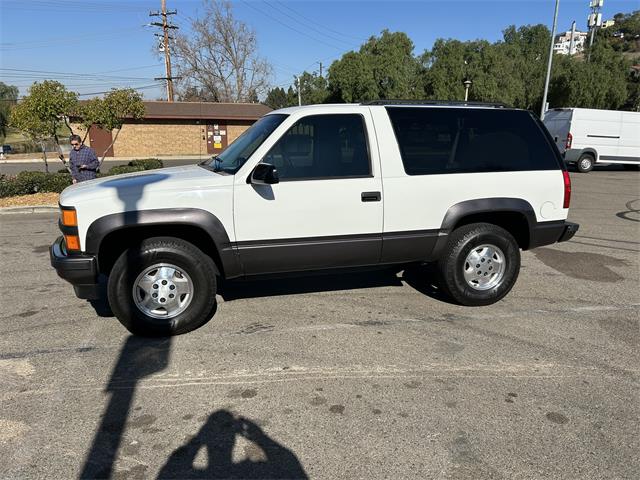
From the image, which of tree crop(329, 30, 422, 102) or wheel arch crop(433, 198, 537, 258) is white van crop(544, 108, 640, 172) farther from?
tree crop(329, 30, 422, 102)

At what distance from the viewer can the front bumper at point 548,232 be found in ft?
15.5

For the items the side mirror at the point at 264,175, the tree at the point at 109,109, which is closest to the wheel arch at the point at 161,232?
the side mirror at the point at 264,175

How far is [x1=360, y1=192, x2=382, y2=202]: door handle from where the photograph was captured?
4106 millimetres

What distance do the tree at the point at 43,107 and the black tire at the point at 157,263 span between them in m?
11.4

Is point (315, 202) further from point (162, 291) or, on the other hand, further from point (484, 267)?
point (484, 267)

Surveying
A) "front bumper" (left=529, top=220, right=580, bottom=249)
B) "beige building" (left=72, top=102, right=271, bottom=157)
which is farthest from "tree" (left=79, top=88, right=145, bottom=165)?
"beige building" (left=72, top=102, right=271, bottom=157)

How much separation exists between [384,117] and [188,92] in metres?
47.7

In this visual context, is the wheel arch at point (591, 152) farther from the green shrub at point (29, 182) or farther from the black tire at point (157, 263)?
the black tire at point (157, 263)

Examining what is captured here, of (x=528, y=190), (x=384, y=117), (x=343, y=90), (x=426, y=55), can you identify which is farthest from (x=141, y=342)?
(x=426, y=55)

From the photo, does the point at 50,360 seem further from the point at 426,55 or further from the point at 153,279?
the point at 426,55

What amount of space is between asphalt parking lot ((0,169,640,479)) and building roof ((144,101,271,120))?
93.3ft

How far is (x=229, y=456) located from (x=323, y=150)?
8.41 ft

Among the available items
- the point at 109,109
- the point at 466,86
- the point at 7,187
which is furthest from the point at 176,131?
the point at 466,86

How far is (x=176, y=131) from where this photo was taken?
31969 mm
